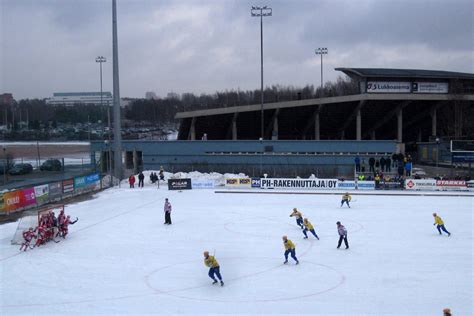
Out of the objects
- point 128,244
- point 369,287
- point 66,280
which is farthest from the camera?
point 128,244

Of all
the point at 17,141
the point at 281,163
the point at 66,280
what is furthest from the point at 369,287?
the point at 17,141

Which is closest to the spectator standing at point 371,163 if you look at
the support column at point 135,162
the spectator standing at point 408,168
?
the spectator standing at point 408,168

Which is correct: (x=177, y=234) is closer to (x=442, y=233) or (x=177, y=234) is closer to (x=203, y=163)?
(x=442, y=233)

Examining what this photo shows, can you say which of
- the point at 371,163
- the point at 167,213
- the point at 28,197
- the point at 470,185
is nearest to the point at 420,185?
the point at 470,185

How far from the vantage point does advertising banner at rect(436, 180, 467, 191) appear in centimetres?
3734

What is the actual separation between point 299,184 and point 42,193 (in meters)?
19.7

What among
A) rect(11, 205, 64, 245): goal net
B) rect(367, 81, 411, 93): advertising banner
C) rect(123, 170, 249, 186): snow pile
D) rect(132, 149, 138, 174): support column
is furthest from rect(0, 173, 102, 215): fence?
rect(367, 81, 411, 93): advertising banner

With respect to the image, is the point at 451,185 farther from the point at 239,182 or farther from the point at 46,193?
the point at 46,193

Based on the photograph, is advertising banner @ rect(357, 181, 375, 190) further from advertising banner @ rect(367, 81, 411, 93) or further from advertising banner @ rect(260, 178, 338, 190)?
A: advertising banner @ rect(367, 81, 411, 93)

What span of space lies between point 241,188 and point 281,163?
8572mm

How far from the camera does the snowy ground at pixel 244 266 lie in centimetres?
1324

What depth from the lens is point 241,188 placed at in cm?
4062

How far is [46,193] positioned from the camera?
103 feet

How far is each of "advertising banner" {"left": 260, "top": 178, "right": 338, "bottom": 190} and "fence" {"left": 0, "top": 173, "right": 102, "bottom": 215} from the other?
1388cm
